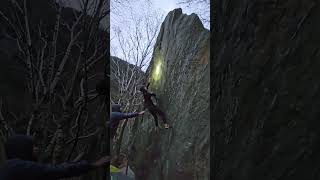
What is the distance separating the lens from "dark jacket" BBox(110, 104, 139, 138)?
15.5ft

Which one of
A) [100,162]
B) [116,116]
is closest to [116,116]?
[116,116]

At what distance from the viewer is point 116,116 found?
15.8 feet

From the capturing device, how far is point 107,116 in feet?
15.3

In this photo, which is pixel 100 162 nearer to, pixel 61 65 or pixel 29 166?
pixel 29 166

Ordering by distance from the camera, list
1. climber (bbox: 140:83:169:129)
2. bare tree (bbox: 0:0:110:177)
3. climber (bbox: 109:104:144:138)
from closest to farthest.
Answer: bare tree (bbox: 0:0:110:177) → climber (bbox: 109:104:144:138) → climber (bbox: 140:83:169:129)

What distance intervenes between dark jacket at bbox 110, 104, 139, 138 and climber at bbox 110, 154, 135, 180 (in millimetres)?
293

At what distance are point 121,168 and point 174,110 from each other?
91 cm

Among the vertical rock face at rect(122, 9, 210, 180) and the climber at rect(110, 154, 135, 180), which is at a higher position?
the vertical rock face at rect(122, 9, 210, 180)

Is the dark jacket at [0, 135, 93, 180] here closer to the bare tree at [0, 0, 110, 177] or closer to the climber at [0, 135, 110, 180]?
the climber at [0, 135, 110, 180]
